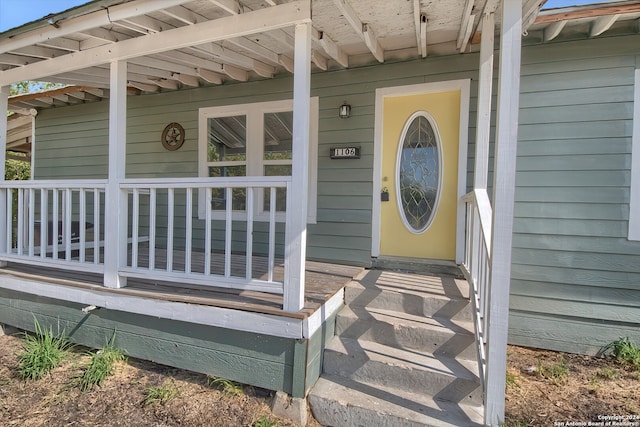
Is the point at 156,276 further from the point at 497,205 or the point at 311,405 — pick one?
the point at 497,205

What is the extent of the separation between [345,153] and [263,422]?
2.58 metres

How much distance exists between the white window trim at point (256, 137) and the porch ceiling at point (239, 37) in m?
0.38

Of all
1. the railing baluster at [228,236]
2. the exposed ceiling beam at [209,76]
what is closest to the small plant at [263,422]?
the railing baluster at [228,236]

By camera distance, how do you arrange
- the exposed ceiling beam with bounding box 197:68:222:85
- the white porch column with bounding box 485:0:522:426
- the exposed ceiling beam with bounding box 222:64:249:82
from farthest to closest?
1. the exposed ceiling beam with bounding box 197:68:222:85
2. the exposed ceiling beam with bounding box 222:64:249:82
3. the white porch column with bounding box 485:0:522:426

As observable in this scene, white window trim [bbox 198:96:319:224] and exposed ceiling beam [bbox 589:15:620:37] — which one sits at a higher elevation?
exposed ceiling beam [bbox 589:15:620:37]

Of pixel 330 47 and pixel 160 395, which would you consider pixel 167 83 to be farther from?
pixel 160 395

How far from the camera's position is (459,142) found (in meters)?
3.33

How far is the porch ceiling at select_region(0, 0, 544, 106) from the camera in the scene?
8.07 feet

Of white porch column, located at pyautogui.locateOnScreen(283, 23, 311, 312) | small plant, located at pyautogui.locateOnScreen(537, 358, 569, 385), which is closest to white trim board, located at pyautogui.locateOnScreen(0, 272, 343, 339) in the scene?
white porch column, located at pyautogui.locateOnScreen(283, 23, 311, 312)

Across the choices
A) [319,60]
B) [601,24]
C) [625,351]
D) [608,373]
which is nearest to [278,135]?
[319,60]

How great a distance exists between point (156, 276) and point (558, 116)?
3654 mm

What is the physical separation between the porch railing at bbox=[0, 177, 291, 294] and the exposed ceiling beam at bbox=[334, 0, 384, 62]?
1.33 metres

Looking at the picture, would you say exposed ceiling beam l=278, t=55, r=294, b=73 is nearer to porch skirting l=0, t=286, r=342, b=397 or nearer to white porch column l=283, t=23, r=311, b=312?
white porch column l=283, t=23, r=311, b=312

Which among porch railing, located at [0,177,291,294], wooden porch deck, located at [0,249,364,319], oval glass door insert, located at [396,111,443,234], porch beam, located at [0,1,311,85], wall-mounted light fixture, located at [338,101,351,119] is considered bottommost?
wooden porch deck, located at [0,249,364,319]
